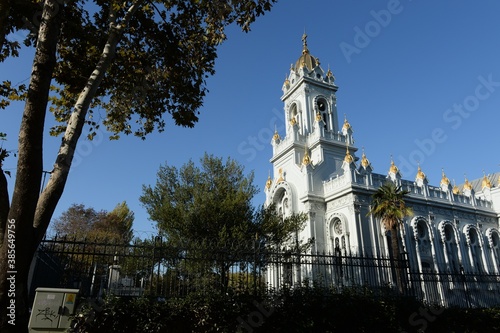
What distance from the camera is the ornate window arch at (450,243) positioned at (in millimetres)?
31234

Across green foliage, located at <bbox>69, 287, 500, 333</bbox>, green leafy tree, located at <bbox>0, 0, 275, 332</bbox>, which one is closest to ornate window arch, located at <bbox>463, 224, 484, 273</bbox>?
green foliage, located at <bbox>69, 287, 500, 333</bbox>

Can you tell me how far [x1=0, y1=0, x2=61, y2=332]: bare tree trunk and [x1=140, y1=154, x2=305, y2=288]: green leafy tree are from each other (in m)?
12.9

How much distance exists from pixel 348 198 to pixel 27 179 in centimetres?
2530

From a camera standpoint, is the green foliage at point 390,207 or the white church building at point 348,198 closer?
the green foliage at point 390,207

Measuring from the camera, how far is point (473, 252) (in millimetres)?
33719

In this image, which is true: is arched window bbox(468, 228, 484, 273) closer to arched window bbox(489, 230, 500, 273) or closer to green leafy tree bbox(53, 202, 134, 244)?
arched window bbox(489, 230, 500, 273)

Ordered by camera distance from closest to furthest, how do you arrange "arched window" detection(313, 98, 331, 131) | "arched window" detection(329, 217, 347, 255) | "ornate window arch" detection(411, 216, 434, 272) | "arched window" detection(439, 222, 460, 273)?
"arched window" detection(329, 217, 347, 255), "ornate window arch" detection(411, 216, 434, 272), "arched window" detection(439, 222, 460, 273), "arched window" detection(313, 98, 331, 131)

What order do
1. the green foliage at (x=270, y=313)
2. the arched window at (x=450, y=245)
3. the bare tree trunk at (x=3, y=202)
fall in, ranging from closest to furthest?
1. the bare tree trunk at (x=3, y=202)
2. the green foliage at (x=270, y=313)
3. the arched window at (x=450, y=245)

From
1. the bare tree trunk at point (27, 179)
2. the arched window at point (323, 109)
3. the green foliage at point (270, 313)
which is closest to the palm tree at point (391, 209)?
the green foliage at point (270, 313)

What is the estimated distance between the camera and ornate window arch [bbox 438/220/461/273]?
3123cm

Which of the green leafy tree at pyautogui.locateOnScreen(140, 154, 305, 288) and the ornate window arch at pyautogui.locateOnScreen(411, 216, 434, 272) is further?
the ornate window arch at pyautogui.locateOnScreen(411, 216, 434, 272)

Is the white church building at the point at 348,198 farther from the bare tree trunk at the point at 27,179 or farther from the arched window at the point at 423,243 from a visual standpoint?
the bare tree trunk at the point at 27,179

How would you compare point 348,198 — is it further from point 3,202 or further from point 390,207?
point 3,202

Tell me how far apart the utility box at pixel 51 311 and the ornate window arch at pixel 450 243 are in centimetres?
3080
